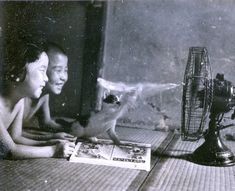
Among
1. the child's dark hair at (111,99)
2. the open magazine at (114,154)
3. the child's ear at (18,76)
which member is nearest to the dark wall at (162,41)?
the child's dark hair at (111,99)

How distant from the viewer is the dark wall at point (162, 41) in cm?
226

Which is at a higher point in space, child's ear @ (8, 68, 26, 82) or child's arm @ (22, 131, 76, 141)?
child's ear @ (8, 68, 26, 82)

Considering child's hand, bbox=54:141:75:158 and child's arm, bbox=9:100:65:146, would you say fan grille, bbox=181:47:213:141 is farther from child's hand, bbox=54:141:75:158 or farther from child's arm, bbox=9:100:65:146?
child's arm, bbox=9:100:65:146

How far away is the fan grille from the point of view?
55.7 inches

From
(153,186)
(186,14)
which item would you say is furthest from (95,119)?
(153,186)

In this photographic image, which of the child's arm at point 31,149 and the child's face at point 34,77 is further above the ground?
the child's face at point 34,77

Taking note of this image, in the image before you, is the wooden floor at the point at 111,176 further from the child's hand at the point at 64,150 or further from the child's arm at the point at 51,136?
the child's arm at the point at 51,136

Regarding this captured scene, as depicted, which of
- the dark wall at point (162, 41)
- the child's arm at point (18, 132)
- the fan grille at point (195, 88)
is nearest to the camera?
the fan grille at point (195, 88)

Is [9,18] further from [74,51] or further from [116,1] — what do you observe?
[116,1]

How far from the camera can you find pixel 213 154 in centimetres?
160

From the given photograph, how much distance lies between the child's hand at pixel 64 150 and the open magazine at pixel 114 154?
0.02 metres

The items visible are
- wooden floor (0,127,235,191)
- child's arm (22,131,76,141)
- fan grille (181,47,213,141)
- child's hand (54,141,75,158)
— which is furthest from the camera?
child's arm (22,131,76,141)

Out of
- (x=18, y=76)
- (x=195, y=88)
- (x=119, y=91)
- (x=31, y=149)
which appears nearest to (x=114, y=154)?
(x=31, y=149)

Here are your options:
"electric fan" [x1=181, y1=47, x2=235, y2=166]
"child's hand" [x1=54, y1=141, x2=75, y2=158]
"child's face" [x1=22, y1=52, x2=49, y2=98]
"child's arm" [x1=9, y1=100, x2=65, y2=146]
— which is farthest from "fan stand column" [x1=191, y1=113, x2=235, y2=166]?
"child's face" [x1=22, y1=52, x2=49, y2=98]
